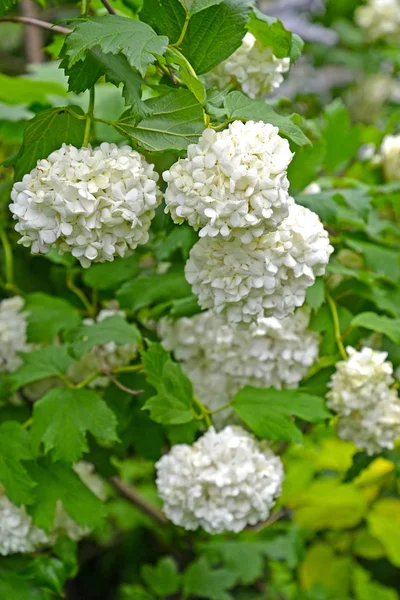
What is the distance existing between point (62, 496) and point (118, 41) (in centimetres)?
77

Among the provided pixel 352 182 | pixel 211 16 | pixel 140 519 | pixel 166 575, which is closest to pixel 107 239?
pixel 211 16

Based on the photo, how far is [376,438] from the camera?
1.23 metres

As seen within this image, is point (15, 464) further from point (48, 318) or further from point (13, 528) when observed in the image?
point (48, 318)

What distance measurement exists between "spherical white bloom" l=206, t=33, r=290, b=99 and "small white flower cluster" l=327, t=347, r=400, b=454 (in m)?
0.47

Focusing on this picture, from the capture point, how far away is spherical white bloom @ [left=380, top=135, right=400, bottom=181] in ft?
5.82

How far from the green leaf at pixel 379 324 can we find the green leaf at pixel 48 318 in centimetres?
55

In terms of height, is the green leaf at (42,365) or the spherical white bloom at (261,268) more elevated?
the spherical white bloom at (261,268)

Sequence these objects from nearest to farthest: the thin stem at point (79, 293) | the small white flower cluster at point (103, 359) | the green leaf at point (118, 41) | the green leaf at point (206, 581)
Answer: the green leaf at point (118, 41) < the small white flower cluster at point (103, 359) < the thin stem at point (79, 293) < the green leaf at point (206, 581)

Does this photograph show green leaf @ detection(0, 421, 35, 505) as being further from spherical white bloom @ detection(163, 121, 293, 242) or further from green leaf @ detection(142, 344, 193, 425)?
spherical white bloom @ detection(163, 121, 293, 242)

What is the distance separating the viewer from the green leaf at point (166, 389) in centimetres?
113

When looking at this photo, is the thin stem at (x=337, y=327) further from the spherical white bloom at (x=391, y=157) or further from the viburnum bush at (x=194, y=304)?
the spherical white bloom at (x=391, y=157)

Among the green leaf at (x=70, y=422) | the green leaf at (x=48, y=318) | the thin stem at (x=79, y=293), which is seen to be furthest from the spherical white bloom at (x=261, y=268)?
the thin stem at (x=79, y=293)

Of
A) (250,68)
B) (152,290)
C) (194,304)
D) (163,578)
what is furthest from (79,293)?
(163,578)

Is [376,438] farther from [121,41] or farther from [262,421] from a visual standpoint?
[121,41]
